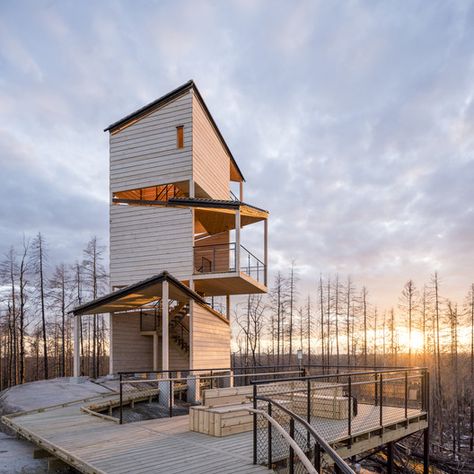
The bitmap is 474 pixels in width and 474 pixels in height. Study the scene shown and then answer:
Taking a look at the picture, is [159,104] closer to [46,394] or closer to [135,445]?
[46,394]

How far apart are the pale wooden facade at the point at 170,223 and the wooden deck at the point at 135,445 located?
7327 mm

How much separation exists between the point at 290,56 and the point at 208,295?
41.7 feet

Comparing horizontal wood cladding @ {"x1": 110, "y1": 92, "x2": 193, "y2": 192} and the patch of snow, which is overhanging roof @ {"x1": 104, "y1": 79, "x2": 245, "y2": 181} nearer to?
horizontal wood cladding @ {"x1": 110, "y1": 92, "x2": 193, "y2": 192}

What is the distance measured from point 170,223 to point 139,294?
3.63m

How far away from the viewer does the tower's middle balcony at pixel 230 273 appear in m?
16.8

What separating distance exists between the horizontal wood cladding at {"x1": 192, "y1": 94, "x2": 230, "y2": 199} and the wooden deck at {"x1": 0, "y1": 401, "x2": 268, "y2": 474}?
36.2 ft

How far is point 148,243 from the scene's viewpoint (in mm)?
18375

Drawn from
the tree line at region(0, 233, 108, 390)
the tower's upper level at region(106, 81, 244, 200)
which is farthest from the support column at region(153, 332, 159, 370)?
the tree line at region(0, 233, 108, 390)

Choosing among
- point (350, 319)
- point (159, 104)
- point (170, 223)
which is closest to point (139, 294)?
point (170, 223)

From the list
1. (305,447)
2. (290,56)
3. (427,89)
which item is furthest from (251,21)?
(305,447)

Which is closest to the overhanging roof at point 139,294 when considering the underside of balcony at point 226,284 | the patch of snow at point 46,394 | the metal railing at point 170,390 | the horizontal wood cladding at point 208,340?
the horizontal wood cladding at point 208,340

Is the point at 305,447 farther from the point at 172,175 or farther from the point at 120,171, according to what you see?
the point at 120,171

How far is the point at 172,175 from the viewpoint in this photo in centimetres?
1838

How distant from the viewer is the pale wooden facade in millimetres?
17609
